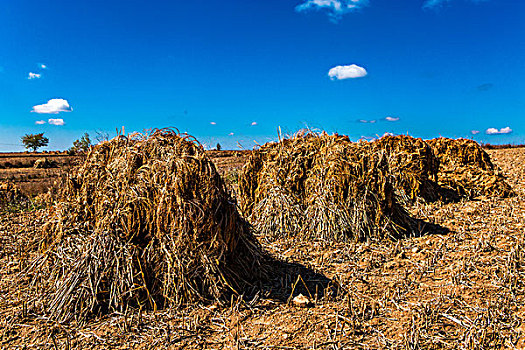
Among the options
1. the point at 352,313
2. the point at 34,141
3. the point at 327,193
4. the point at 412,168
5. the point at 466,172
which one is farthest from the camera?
the point at 34,141

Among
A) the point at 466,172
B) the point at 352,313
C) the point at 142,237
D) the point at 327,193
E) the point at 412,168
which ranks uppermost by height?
the point at 412,168

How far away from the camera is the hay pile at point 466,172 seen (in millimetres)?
10086

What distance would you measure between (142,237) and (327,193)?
344 centimetres

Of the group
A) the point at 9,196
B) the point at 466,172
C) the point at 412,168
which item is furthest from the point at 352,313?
the point at 9,196

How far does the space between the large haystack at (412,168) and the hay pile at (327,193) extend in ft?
7.59

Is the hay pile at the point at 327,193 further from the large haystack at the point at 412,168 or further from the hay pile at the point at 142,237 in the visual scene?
the hay pile at the point at 142,237

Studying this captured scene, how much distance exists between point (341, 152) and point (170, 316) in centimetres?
415

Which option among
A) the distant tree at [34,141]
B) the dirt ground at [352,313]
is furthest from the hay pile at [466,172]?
the distant tree at [34,141]

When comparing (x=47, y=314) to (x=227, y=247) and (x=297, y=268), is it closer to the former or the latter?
(x=227, y=247)

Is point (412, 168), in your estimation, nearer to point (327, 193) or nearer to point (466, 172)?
point (466, 172)

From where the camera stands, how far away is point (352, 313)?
395cm

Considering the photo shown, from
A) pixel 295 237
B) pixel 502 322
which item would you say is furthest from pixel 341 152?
pixel 502 322

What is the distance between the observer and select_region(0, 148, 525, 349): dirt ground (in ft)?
11.5

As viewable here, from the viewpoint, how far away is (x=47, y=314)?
3988mm
